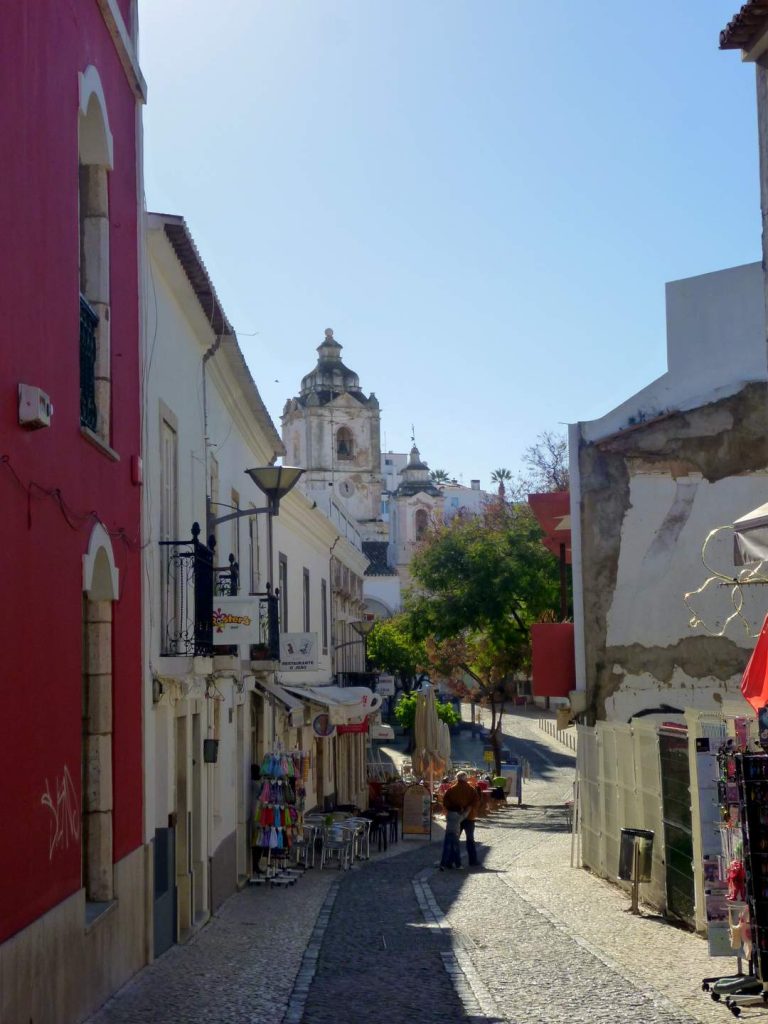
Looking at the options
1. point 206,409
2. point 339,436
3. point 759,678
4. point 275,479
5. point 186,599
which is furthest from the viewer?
point 339,436

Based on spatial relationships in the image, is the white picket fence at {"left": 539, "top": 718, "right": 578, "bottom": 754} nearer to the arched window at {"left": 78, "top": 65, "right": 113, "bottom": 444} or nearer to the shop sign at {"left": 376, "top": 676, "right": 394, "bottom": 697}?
the shop sign at {"left": 376, "top": 676, "right": 394, "bottom": 697}

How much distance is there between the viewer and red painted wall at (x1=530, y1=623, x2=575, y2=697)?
64.2 ft

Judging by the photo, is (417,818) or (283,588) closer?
(283,588)

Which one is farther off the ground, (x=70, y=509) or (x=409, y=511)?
(x=409, y=511)

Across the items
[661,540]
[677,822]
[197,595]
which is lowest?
[677,822]

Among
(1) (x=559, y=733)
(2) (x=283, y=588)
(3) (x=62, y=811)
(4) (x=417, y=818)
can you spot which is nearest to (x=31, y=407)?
(3) (x=62, y=811)

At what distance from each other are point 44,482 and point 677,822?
23.4 ft

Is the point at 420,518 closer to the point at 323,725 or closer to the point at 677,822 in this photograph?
the point at 323,725

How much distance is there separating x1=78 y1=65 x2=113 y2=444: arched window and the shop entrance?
5.81m

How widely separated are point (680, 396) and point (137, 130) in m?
9.56

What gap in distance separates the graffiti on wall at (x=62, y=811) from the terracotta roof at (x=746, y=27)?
702cm

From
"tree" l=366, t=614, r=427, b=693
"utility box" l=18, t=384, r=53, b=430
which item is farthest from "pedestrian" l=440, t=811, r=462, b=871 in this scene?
"tree" l=366, t=614, r=427, b=693

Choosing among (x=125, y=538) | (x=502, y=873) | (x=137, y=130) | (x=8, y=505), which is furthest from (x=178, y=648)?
(x=502, y=873)

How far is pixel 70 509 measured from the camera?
28.9ft
